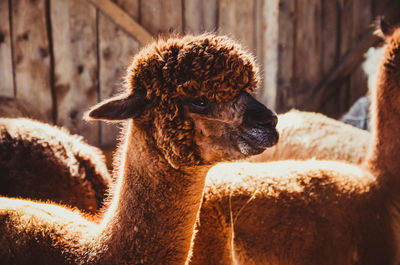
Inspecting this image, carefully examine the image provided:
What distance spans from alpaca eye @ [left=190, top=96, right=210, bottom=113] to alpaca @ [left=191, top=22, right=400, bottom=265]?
0.83 meters

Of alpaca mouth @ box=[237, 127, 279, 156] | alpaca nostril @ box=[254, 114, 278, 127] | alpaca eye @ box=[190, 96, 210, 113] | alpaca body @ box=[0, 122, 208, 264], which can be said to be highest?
alpaca eye @ box=[190, 96, 210, 113]

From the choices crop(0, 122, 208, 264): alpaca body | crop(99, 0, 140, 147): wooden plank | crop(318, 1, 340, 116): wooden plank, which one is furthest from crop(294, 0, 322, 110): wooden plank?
crop(0, 122, 208, 264): alpaca body

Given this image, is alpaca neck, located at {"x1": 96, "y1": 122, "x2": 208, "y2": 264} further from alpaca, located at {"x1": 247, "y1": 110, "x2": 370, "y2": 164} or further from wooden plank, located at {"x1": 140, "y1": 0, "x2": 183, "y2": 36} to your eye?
wooden plank, located at {"x1": 140, "y1": 0, "x2": 183, "y2": 36}

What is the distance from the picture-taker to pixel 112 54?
192 inches

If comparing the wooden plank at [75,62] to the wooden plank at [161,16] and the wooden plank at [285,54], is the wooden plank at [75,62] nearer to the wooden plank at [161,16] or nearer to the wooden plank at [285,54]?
the wooden plank at [161,16]

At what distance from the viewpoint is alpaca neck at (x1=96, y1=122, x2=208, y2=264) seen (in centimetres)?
171

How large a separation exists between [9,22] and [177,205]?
134 inches

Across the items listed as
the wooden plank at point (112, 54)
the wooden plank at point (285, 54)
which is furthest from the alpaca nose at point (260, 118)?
the wooden plank at point (285, 54)

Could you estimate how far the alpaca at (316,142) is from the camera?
3574 millimetres

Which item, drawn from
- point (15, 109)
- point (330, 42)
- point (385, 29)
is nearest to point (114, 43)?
point (15, 109)

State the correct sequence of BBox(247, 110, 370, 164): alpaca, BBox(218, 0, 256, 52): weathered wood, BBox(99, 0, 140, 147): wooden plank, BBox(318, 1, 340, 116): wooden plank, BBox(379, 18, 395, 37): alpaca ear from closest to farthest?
1. BBox(379, 18, 395, 37): alpaca ear
2. BBox(247, 110, 370, 164): alpaca
3. BBox(99, 0, 140, 147): wooden plank
4. BBox(218, 0, 256, 52): weathered wood
5. BBox(318, 1, 340, 116): wooden plank

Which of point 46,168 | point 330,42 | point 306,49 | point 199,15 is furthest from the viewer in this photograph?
point 330,42

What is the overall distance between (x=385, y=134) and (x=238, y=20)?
3465mm

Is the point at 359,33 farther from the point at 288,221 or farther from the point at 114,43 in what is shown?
the point at 288,221
